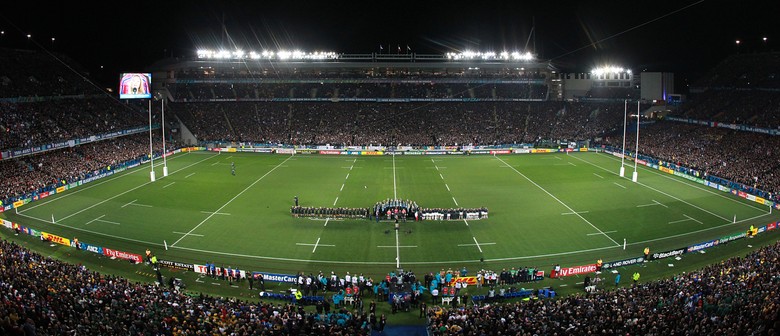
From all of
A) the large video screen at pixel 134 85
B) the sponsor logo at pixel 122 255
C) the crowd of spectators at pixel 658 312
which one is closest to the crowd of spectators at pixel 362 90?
the large video screen at pixel 134 85

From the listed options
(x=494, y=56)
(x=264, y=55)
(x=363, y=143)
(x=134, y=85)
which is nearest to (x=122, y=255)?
(x=134, y=85)

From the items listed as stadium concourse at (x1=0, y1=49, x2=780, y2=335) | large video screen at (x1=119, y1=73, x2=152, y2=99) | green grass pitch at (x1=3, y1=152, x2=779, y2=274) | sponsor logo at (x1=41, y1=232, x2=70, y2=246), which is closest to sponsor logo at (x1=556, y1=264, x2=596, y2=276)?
green grass pitch at (x1=3, y1=152, x2=779, y2=274)

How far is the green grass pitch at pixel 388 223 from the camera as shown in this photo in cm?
3041

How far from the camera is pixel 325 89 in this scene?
93.3m

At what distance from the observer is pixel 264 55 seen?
3445 inches

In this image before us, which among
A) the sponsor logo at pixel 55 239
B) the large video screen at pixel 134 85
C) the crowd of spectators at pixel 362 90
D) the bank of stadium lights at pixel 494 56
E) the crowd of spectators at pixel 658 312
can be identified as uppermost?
the bank of stadium lights at pixel 494 56

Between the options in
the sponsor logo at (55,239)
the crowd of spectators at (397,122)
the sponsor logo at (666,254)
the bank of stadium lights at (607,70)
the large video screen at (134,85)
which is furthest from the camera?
the bank of stadium lights at (607,70)

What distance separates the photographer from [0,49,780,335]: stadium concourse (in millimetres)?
16844

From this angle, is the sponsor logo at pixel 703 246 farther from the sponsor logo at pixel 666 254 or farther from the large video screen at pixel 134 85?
the large video screen at pixel 134 85

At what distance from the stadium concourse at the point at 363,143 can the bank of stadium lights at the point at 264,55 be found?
5.88m

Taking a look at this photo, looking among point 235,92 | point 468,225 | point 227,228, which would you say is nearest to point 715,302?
point 468,225

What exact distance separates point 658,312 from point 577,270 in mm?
→ 9631

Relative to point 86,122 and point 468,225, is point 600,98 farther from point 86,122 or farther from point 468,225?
point 86,122

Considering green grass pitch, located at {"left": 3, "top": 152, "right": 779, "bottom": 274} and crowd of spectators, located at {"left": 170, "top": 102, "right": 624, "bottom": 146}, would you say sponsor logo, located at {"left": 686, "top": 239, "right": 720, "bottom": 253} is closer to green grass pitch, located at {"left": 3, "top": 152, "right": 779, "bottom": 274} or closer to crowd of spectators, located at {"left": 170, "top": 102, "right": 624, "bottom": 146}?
green grass pitch, located at {"left": 3, "top": 152, "right": 779, "bottom": 274}
